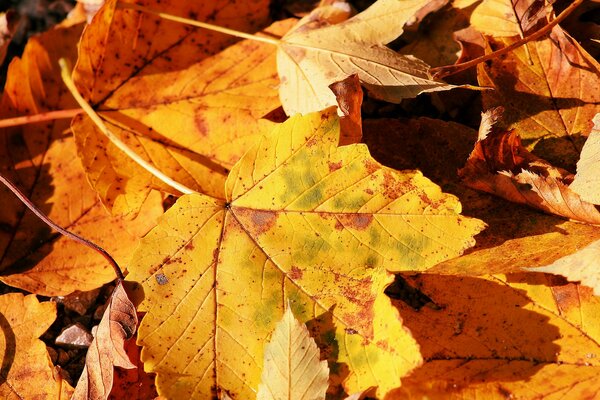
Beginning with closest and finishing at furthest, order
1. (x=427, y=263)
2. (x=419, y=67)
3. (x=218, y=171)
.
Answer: (x=427, y=263)
(x=419, y=67)
(x=218, y=171)

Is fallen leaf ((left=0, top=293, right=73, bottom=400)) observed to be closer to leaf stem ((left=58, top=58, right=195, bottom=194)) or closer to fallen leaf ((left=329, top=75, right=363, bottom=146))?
leaf stem ((left=58, top=58, right=195, bottom=194))

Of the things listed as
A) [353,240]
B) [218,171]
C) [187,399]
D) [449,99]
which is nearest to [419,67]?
[449,99]

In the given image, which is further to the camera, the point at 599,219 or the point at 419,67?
the point at 419,67

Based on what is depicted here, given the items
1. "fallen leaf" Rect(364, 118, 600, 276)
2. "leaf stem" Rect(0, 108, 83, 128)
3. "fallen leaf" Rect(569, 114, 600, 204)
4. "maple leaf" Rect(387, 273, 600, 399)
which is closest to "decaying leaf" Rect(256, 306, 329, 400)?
"maple leaf" Rect(387, 273, 600, 399)

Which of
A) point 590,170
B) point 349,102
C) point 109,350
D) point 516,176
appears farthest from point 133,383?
point 590,170

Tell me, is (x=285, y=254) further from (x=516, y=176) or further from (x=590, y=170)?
(x=590, y=170)

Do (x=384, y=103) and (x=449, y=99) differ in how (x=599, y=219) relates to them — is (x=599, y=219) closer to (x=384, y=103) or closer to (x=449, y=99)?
(x=449, y=99)

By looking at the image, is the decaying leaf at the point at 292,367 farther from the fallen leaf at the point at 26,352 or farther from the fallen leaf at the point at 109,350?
the fallen leaf at the point at 26,352
